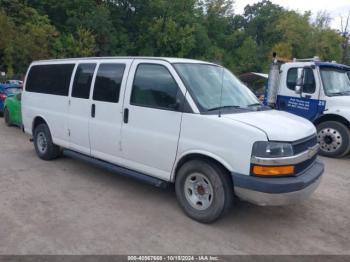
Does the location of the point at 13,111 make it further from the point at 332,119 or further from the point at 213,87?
the point at 332,119

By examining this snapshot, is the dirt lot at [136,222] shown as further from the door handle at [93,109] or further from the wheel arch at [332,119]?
the wheel arch at [332,119]

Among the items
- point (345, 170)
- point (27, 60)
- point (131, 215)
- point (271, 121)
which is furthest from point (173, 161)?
point (27, 60)

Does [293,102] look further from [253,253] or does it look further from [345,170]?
[253,253]

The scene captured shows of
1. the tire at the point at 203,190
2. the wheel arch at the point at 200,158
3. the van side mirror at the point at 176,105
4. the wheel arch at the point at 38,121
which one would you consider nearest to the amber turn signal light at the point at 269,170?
the wheel arch at the point at 200,158

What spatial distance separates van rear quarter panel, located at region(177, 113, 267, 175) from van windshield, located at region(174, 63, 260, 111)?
252 mm

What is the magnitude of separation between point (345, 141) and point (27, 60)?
2592 cm

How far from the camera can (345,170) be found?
7.32 metres

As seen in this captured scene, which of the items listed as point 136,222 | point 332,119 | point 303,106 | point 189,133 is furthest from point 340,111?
point 136,222

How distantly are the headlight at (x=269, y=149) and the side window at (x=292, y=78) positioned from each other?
581cm

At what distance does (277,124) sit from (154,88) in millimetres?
1708

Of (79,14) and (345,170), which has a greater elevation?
(79,14)

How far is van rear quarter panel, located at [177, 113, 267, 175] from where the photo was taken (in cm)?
385

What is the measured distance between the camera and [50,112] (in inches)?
259

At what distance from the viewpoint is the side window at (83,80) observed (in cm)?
571
